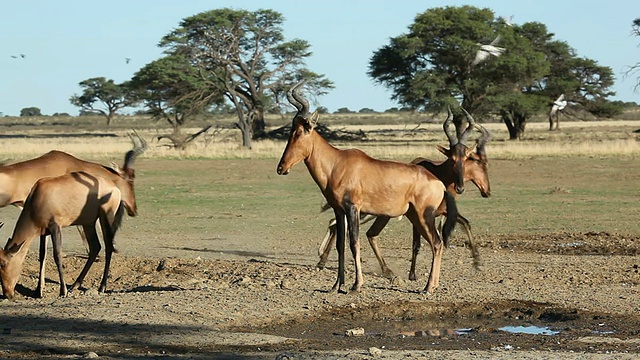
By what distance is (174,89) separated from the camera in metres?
55.9

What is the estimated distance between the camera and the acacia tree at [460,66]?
5241cm

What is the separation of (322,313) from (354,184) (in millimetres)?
1681

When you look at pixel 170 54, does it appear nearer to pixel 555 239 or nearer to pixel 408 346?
pixel 555 239

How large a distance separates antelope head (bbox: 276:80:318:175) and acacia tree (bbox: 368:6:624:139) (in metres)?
38.7

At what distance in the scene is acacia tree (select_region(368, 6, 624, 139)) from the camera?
172ft

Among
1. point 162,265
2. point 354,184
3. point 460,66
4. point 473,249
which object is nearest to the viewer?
point 354,184

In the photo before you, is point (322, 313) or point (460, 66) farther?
point (460, 66)

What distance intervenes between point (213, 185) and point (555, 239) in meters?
13.2

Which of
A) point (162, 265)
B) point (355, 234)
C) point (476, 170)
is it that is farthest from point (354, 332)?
point (476, 170)

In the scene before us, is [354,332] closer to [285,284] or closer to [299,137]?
[285,284]

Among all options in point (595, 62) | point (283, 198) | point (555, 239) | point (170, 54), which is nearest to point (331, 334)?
point (555, 239)

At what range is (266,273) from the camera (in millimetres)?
13102

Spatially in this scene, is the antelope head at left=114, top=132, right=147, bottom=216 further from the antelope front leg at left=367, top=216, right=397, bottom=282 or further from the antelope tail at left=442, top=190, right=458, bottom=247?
the antelope tail at left=442, top=190, right=458, bottom=247

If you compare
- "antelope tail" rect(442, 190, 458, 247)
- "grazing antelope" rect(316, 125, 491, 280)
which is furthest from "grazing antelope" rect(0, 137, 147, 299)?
"antelope tail" rect(442, 190, 458, 247)
